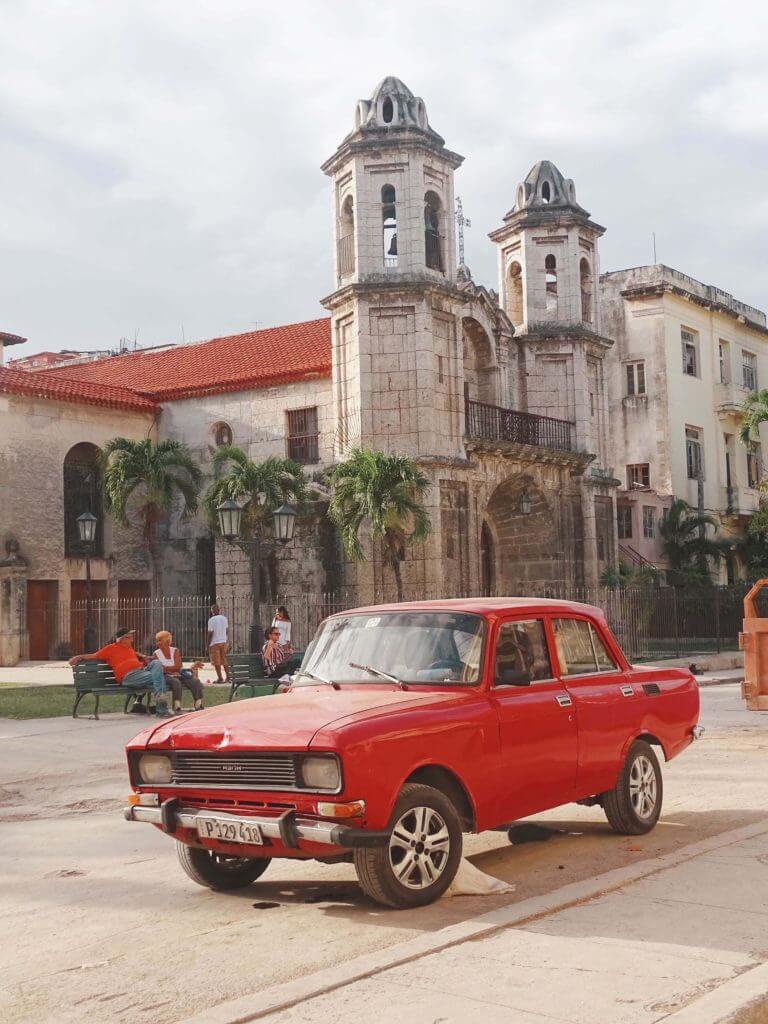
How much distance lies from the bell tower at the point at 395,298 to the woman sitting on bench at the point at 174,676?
13.2 meters

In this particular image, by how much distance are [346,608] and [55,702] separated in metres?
10.1

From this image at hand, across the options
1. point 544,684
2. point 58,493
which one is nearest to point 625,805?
point 544,684

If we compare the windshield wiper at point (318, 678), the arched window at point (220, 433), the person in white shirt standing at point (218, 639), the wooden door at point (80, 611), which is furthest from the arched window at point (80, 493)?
the windshield wiper at point (318, 678)

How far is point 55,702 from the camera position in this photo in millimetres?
19406

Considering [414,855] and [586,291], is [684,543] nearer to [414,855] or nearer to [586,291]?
[586,291]

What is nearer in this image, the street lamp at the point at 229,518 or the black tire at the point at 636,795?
the black tire at the point at 636,795

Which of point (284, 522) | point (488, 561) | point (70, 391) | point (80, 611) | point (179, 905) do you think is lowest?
point (179, 905)

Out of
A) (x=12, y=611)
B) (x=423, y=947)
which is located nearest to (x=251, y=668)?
(x=423, y=947)

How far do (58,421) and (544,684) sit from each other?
27.9m

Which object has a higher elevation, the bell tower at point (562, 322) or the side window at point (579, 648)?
the bell tower at point (562, 322)

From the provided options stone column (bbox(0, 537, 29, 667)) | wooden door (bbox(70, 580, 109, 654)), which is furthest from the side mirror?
wooden door (bbox(70, 580, 109, 654))

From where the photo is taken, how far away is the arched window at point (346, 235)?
3116 cm

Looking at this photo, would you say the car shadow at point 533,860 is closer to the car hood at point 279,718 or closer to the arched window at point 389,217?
the car hood at point 279,718

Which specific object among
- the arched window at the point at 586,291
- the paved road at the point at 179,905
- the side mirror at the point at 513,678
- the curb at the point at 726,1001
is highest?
the arched window at the point at 586,291
